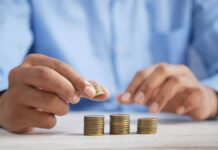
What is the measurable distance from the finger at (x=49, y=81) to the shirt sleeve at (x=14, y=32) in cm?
34

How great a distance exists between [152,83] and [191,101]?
9cm

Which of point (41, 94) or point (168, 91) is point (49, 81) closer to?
point (41, 94)

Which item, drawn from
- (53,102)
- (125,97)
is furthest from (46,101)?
(125,97)

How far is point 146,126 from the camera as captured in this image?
76cm

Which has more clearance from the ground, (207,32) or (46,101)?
(207,32)

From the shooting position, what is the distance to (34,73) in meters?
0.75

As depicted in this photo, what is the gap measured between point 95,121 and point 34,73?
12 centimetres

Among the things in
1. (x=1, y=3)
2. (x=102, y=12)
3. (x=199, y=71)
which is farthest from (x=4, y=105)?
(x=199, y=71)

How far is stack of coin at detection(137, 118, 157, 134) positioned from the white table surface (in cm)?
1

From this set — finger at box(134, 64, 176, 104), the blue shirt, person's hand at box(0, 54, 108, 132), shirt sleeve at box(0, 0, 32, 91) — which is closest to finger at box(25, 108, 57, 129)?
person's hand at box(0, 54, 108, 132)

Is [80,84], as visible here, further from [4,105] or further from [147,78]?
[147,78]

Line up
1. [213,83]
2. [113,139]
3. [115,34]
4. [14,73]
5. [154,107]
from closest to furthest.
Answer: [113,139] < [14,73] < [154,107] < [213,83] < [115,34]

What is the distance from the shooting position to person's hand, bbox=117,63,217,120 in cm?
95

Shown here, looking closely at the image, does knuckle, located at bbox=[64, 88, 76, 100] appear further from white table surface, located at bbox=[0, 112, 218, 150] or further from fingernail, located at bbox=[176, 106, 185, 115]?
fingernail, located at bbox=[176, 106, 185, 115]
